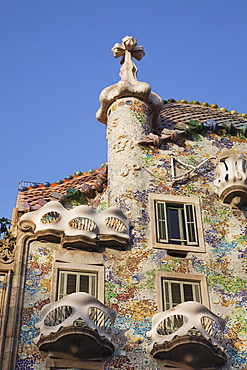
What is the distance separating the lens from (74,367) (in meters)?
17.7

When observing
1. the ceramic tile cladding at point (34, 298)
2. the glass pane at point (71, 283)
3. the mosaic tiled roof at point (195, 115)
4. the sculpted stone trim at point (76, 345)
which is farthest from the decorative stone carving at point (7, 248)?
the mosaic tiled roof at point (195, 115)

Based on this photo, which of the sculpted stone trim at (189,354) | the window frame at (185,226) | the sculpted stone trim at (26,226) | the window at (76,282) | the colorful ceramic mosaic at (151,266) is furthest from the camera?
the window frame at (185,226)

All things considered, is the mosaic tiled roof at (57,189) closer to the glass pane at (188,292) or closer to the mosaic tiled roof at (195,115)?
the mosaic tiled roof at (195,115)

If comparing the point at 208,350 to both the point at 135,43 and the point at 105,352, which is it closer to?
the point at 105,352

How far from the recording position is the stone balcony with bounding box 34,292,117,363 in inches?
698

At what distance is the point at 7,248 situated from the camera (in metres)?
20.1

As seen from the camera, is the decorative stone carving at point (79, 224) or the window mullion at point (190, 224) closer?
the decorative stone carving at point (79, 224)

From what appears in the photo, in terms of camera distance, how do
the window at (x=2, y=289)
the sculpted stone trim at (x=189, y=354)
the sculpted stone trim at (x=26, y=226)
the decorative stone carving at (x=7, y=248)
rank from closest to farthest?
the sculpted stone trim at (x=189, y=354) → the window at (x=2, y=289) → the decorative stone carving at (x=7, y=248) → the sculpted stone trim at (x=26, y=226)

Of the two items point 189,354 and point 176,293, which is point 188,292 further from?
point 189,354

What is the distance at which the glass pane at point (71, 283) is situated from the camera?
19220 millimetres

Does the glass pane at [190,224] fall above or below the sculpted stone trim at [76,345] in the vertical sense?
above

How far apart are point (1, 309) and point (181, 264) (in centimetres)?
431

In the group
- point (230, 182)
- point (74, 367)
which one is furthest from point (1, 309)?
point (230, 182)

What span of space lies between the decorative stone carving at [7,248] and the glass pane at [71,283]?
54.3 inches
